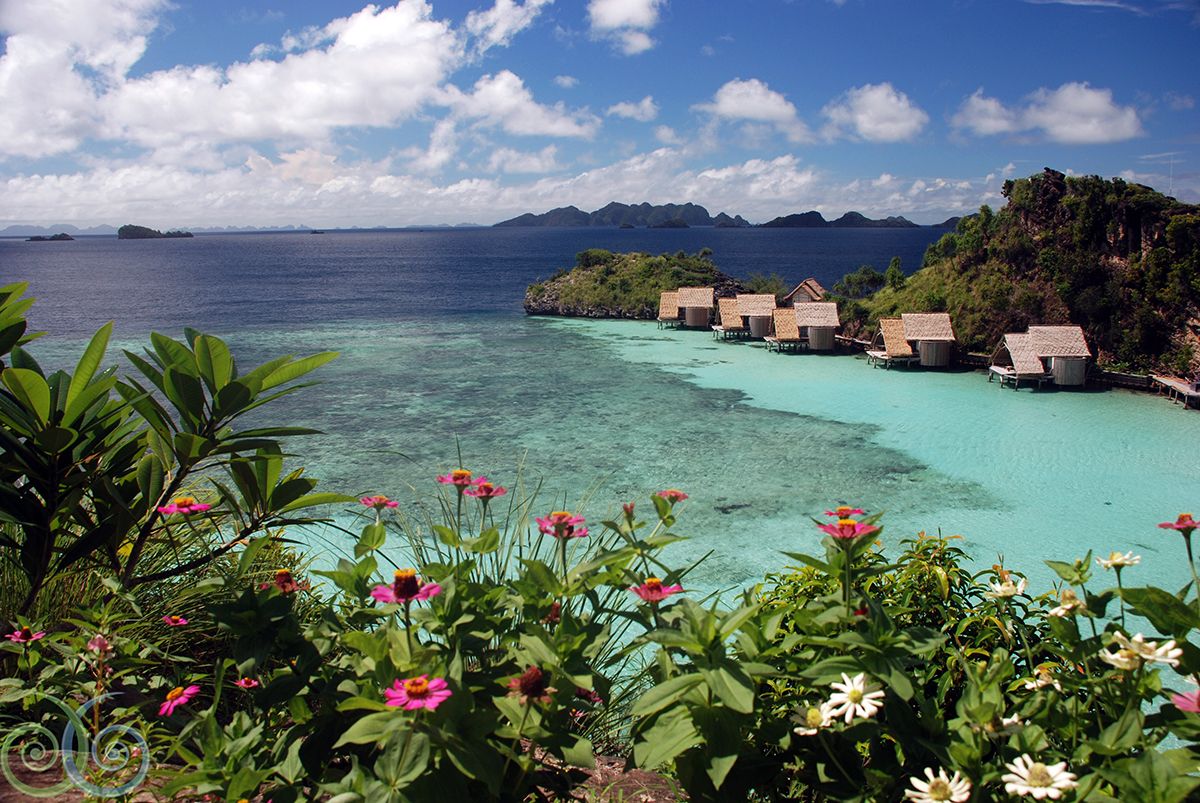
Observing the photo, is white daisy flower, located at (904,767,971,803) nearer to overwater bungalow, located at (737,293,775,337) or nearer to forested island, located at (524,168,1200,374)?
forested island, located at (524,168,1200,374)

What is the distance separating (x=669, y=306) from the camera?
2906 centimetres

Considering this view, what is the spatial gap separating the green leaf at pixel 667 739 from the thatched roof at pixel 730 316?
24.7m

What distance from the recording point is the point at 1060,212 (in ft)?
65.6

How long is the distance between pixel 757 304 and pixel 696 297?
11.9ft

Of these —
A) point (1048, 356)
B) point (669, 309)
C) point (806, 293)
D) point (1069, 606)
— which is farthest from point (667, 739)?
point (669, 309)

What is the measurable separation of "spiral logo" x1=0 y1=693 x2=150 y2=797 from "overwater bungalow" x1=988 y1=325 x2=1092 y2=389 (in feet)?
61.8

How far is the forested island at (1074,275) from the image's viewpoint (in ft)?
57.7

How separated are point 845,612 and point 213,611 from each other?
125 centimetres

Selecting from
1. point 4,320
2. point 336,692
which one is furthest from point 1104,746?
point 4,320

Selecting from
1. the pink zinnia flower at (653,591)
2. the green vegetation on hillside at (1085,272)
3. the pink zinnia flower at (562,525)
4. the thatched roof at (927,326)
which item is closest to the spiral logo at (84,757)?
the pink zinnia flower at (562,525)

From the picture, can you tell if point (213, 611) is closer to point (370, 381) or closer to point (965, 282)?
point (370, 381)

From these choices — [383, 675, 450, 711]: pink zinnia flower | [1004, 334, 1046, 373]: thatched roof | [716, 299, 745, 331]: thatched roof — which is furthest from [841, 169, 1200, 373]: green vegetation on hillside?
[383, 675, 450, 711]: pink zinnia flower

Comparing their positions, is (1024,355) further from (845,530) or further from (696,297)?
(845,530)

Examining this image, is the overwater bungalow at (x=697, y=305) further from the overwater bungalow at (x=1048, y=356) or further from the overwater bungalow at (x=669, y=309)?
the overwater bungalow at (x=1048, y=356)
